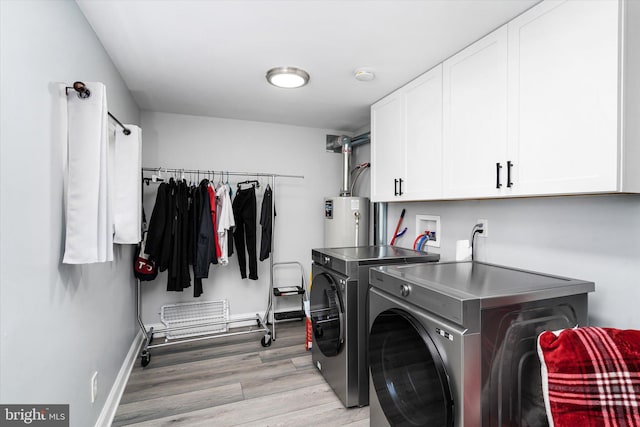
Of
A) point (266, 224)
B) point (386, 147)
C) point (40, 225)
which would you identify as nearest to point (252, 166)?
point (266, 224)

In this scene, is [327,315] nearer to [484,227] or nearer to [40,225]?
[484,227]

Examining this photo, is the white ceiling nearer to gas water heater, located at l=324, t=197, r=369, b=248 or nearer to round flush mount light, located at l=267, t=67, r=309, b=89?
round flush mount light, located at l=267, t=67, r=309, b=89

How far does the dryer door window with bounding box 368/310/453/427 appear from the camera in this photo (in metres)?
1.17

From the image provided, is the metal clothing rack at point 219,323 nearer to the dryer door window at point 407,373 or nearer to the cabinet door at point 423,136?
the cabinet door at point 423,136

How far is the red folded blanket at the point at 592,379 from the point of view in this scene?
929mm

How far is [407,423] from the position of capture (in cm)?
139

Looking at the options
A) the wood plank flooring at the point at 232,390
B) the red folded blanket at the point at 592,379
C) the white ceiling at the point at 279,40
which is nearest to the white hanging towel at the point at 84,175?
the white ceiling at the point at 279,40

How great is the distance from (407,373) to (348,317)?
637 millimetres

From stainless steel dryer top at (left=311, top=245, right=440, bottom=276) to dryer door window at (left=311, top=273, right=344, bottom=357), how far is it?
121mm

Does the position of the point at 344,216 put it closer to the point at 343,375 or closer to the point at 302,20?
the point at 343,375

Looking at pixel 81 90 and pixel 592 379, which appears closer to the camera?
pixel 592 379

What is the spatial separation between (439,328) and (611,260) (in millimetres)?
889

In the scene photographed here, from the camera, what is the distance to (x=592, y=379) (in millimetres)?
951

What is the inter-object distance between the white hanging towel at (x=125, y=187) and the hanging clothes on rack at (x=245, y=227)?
120 centimetres
